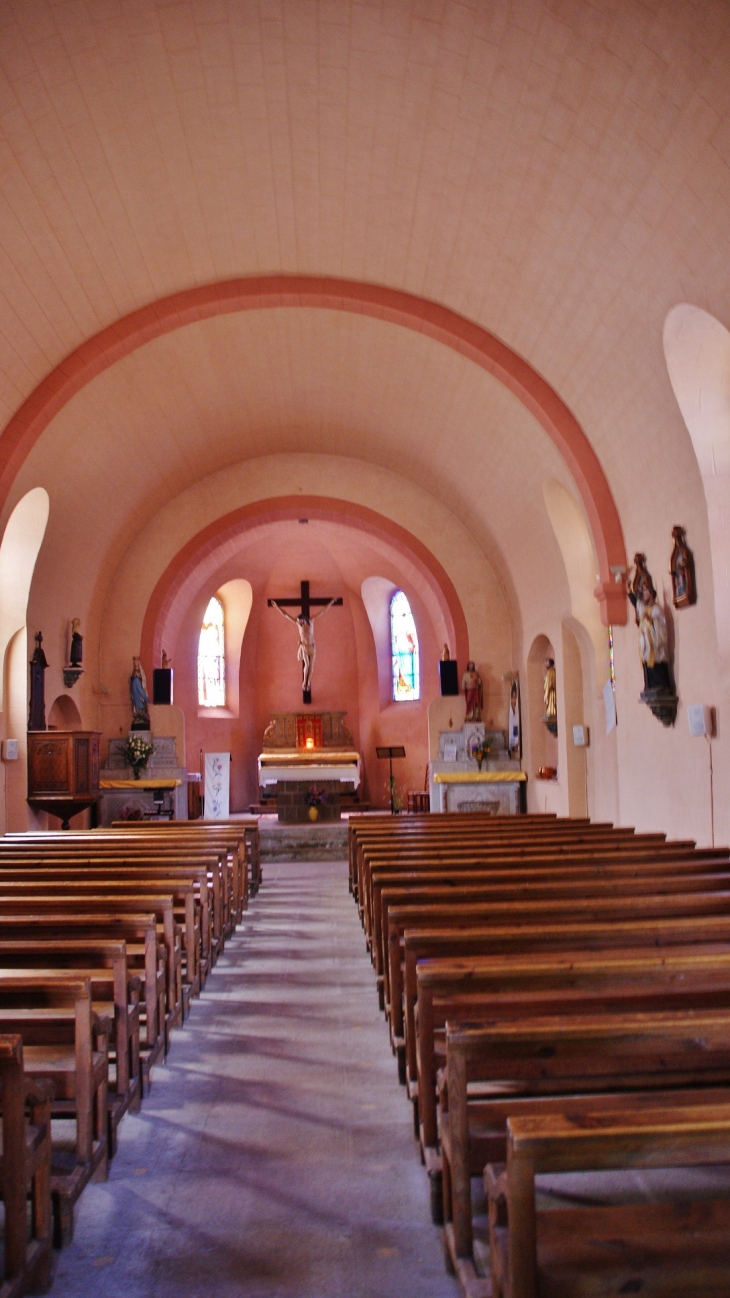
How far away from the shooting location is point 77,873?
6.88 m

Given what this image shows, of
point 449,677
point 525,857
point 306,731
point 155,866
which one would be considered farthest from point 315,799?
point 525,857

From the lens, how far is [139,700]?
17.2 metres

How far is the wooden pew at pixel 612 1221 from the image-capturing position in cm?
192

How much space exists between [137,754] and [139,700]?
96cm

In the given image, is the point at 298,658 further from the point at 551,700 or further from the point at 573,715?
the point at 573,715

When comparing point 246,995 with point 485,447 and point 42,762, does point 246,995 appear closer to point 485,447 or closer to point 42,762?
point 42,762

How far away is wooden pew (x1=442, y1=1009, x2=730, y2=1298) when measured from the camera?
2623 millimetres

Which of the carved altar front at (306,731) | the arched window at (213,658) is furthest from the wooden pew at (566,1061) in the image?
the arched window at (213,658)

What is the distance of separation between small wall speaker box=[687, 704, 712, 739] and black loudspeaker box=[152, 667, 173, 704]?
435 inches

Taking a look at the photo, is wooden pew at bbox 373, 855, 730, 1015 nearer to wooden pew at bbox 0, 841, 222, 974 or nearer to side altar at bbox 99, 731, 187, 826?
wooden pew at bbox 0, 841, 222, 974

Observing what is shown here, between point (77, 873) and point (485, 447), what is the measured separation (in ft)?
29.3

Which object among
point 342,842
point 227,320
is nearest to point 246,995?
point 227,320

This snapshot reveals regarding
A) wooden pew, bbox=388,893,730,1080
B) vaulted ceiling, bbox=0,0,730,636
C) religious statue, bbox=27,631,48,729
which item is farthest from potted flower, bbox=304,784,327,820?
wooden pew, bbox=388,893,730,1080

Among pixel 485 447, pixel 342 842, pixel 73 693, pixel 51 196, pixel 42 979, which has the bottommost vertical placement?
pixel 342 842
